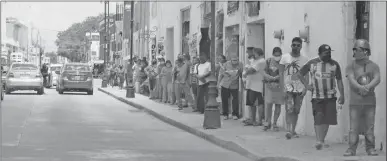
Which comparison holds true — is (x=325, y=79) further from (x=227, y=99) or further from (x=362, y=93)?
(x=227, y=99)

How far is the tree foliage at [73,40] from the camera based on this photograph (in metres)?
156

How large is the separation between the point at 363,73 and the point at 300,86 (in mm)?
2357

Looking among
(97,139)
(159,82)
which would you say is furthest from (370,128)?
(159,82)

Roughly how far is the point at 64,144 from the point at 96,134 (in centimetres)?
229

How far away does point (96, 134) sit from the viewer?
1591cm

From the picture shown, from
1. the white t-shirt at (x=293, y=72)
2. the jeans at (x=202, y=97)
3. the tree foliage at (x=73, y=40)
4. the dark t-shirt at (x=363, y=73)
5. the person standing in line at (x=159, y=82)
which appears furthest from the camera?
→ the tree foliage at (x=73, y=40)

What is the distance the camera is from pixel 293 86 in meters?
13.3

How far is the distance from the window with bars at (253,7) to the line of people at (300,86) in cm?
136

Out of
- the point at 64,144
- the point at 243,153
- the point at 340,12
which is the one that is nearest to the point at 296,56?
the point at 340,12

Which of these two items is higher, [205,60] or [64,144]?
[205,60]

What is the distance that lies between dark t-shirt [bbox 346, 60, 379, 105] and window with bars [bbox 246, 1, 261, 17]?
306 inches

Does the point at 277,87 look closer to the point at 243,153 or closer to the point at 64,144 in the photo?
the point at 243,153

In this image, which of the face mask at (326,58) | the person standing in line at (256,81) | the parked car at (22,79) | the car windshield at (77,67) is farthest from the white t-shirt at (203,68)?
the car windshield at (77,67)

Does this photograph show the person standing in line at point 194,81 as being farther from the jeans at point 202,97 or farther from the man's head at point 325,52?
the man's head at point 325,52
